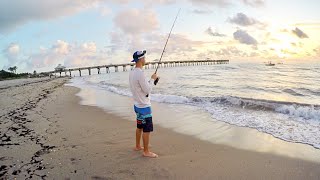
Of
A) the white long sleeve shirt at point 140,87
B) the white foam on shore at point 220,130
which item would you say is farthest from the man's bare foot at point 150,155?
the white foam on shore at point 220,130

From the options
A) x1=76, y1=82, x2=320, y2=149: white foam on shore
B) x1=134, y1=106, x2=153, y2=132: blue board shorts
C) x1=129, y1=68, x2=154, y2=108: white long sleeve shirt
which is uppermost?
x1=129, y1=68, x2=154, y2=108: white long sleeve shirt

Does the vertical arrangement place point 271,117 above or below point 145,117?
below

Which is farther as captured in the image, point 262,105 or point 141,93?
point 262,105

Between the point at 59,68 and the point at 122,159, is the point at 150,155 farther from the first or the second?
the point at 59,68

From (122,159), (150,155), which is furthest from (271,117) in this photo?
(122,159)

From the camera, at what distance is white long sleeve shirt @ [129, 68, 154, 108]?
495 cm

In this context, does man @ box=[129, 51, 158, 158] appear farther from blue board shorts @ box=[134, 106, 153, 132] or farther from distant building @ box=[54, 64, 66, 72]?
distant building @ box=[54, 64, 66, 72]

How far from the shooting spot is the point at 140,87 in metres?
5.03

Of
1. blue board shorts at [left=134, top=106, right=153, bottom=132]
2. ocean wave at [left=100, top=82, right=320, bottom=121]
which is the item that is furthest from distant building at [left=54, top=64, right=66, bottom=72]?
blue board shorts at [left=134, top=106, right=153, bottom=132]

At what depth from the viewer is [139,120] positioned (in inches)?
Result: 205

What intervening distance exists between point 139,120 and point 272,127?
4.25 metres

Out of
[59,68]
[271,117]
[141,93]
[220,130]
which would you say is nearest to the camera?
[141,93]

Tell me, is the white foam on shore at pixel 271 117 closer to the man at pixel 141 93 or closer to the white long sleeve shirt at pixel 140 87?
the man at pixel 141 93

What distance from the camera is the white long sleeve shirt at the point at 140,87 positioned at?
4.95 metres
